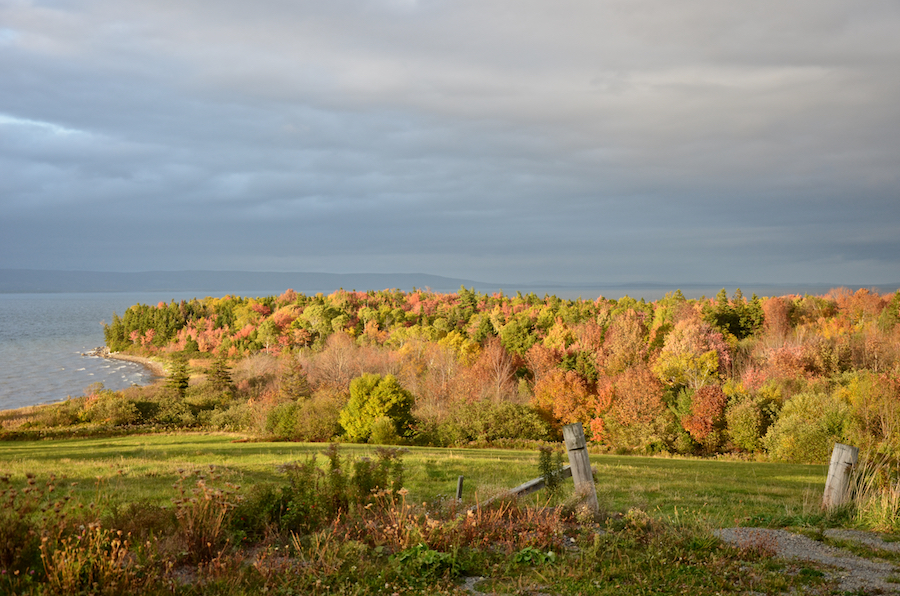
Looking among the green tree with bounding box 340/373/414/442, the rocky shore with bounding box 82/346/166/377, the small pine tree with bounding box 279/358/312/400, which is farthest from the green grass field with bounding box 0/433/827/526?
the rocky shore with bounding box 82/346/166/377

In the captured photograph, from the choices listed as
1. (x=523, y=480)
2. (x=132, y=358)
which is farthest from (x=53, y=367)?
(x=523, y=480)

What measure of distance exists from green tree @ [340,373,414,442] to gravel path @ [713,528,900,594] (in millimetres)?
26927

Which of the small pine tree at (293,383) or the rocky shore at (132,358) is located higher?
the small pine tree at (293,383)

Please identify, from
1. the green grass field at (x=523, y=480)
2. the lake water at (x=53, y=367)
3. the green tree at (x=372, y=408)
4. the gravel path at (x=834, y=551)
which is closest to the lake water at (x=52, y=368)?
the lake water at (x=53, y=367)

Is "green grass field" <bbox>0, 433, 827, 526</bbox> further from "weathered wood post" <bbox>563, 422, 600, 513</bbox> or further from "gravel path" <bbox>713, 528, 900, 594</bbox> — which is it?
"weathered wood post" <bbox>563, 422, 600, 513</bbox>

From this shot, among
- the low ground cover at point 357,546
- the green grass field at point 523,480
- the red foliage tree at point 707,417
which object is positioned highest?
the low ground cover at point 357,546

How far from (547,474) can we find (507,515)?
1.12 metres

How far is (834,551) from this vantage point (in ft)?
→ 23.1

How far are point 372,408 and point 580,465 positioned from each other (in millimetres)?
27482

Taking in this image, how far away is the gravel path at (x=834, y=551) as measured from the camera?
234 inches

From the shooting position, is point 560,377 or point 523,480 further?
point 560,377

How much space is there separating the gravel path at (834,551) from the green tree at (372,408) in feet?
88.3

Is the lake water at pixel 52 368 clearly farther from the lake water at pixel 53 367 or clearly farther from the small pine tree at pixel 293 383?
the small pine tree at pixel 293 383

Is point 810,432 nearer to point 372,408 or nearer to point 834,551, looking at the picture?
point 372,408
